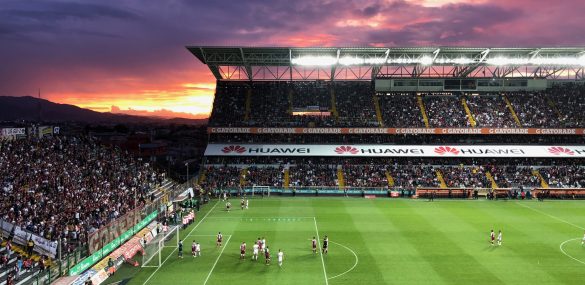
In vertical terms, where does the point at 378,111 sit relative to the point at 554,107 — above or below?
below

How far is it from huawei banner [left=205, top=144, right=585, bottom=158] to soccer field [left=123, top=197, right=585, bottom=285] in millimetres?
11524

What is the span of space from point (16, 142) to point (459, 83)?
5481cm

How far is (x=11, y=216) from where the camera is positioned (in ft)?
83.5

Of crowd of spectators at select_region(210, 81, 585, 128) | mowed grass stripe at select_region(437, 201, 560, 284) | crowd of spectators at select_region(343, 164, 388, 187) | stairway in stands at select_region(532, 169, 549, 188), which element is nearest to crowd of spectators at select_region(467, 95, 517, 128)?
crowd of spectators at select_region(210, 81, 585, 128)

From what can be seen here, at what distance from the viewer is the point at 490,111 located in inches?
2362

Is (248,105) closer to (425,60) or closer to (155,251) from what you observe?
(425,60)

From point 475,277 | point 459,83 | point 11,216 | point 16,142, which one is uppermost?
point 459,83

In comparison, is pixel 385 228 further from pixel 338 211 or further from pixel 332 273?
pixel 332 273

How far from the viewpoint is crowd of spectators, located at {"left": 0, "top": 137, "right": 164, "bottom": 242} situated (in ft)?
87.0

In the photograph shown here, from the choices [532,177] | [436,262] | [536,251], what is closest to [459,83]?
[532,177]

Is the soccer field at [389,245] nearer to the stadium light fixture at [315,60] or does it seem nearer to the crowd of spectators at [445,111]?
the crowd of spectators at [445,111]

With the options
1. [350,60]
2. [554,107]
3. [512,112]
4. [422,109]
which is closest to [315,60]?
[350,60]

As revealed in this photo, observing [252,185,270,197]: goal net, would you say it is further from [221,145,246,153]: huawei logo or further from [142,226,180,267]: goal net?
[142,226,180,267]: goal net

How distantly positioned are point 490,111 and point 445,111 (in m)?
6.09
